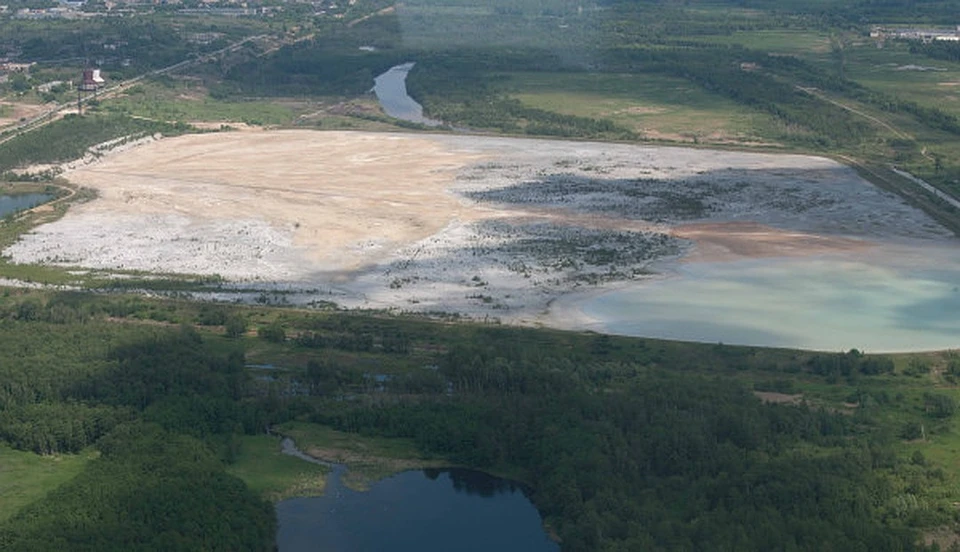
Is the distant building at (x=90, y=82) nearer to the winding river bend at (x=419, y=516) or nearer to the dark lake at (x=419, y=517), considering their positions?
the winding river bend at (x=419, y=516)

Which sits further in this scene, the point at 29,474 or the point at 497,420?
the point at 497,420

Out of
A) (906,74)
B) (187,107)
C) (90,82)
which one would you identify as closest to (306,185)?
(187,107)

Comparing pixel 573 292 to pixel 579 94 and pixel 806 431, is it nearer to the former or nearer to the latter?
pixel 806 431

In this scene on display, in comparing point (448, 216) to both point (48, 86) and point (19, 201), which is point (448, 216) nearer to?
point (19, 201)

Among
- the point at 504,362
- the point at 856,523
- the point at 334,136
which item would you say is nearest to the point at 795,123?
the point at 334,136

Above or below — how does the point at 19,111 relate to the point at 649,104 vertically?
above

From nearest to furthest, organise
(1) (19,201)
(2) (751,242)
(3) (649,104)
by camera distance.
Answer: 1. (2) (751,242)
2. (1) (19,201)
3. (3) (649,104)
